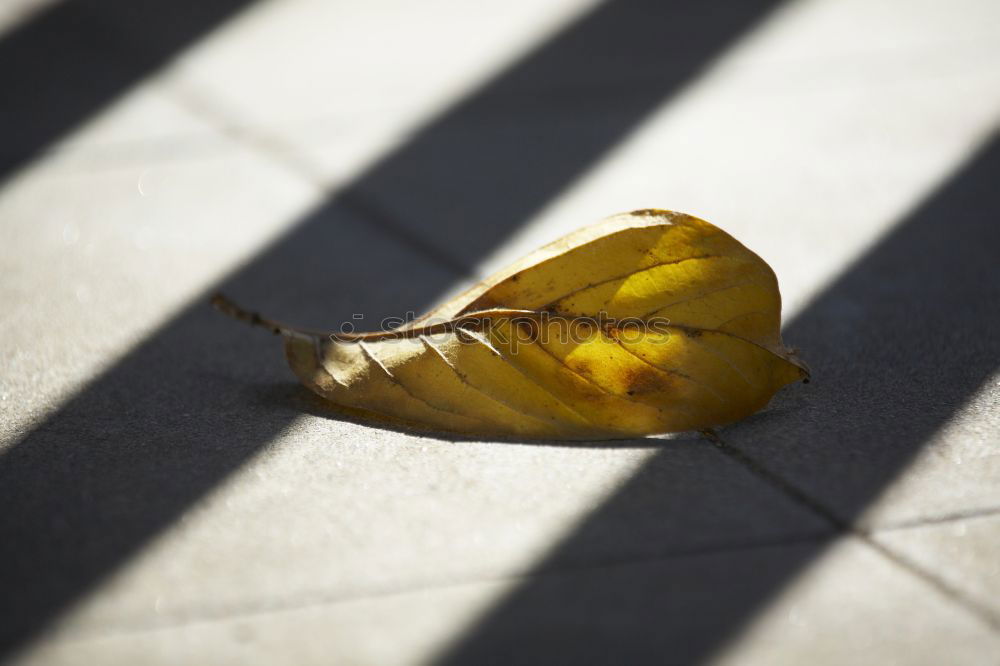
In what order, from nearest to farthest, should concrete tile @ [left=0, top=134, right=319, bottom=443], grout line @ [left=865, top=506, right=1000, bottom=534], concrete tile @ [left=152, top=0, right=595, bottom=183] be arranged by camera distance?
1. grout line @ [left=865, top=506, right=1000, bottom=534]
2. concrete tile @ [left=0, top=134, right=319, bottom=443]
3. concrete tile @ [left=152, top=0, right=595, bottom=183]

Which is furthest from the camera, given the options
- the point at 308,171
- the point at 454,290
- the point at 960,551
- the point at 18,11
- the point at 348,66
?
the point at 18,11

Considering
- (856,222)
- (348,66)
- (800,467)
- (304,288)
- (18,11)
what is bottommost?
(18,11)

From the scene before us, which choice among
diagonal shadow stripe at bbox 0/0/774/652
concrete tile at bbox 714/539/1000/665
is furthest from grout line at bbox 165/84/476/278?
concrete tile at bbox 714/539/1000/665

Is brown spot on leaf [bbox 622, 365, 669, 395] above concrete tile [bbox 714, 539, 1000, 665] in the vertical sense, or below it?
below

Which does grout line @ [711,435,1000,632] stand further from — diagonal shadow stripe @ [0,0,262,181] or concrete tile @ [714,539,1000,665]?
diagonal shadow stripe @ [0,0,262,181]

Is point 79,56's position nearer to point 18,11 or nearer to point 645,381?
point 18,11

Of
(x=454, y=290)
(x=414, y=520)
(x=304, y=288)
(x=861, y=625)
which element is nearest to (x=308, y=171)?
(x=304, y=288)

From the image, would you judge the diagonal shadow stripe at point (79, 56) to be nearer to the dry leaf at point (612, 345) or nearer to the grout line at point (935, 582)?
the dry leaf at point (612, 345)
